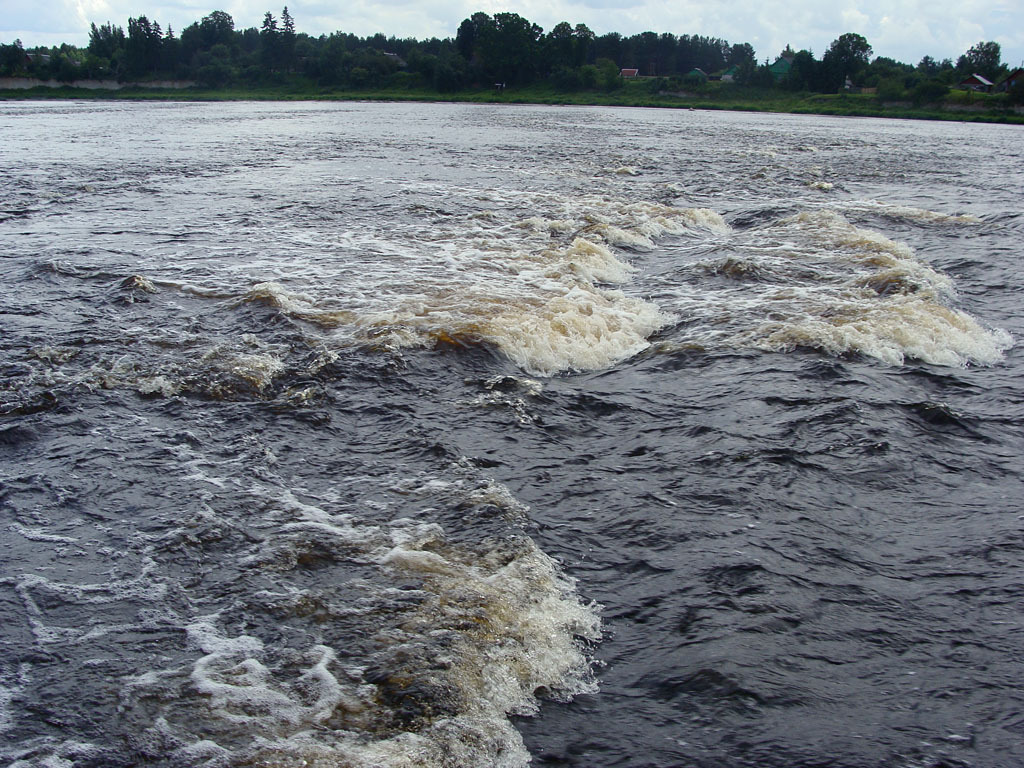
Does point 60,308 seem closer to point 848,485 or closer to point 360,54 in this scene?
point 848,485

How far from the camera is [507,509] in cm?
589

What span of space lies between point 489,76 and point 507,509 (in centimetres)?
12268

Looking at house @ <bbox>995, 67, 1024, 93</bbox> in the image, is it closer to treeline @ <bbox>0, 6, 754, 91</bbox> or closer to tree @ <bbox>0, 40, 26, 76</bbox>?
treeline @ <bbox>0, 6, 754, 91</bbox>

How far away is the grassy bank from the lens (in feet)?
244

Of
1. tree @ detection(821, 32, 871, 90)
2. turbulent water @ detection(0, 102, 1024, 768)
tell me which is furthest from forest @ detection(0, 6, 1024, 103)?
turbulent water @ detection(0, 102, 1024, 768)

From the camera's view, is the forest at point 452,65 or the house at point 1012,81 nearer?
the house at point 1012,81

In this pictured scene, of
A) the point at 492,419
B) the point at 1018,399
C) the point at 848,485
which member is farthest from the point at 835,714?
the point at 1018,399

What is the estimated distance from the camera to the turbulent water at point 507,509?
156 inches

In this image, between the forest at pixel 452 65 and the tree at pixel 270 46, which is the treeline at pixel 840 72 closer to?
the forest at pixel 452 65

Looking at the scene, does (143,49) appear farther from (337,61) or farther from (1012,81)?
(1012,81)

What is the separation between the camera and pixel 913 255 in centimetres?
1487

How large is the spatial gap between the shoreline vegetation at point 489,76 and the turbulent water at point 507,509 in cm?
7901

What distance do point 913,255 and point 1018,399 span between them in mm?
7537

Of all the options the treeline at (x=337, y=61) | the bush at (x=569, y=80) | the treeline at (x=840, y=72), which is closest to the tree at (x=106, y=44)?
the treeline at (x=337, y=61)
